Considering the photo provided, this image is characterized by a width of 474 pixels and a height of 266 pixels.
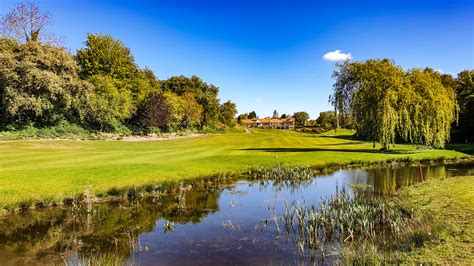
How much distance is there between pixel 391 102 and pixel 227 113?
7044cm

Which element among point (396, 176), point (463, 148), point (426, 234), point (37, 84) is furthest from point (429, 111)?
point (37, 84)

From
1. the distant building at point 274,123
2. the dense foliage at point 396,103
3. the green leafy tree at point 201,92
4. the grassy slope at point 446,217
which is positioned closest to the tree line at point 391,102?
the dense foliage at point 396,103

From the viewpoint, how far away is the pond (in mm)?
9227

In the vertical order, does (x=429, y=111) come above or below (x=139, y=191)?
above

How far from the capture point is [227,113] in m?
100

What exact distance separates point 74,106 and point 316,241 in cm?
4373

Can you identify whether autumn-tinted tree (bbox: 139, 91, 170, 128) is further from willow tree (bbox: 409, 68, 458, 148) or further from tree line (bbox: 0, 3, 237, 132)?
willow tree (bbox: 409, 68, 458, 148)

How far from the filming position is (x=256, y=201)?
1619 centimetres

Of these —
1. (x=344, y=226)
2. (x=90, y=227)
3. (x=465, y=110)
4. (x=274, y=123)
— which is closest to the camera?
(x=344, y=226)

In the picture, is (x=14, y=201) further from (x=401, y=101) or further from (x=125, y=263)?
(x=401, y=101)

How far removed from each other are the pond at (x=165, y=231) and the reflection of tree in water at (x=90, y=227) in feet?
0.09

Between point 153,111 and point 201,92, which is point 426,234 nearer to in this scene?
point 153,111

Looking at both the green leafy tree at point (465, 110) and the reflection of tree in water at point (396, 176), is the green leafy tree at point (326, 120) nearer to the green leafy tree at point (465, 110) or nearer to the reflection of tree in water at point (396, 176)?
the green leafy tree at point (465, 110)

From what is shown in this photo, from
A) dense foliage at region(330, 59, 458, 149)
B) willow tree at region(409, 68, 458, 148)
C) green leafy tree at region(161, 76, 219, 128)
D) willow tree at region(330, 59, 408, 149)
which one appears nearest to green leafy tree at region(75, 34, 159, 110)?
green leafy tree at region(161, 76, 219, 128)
